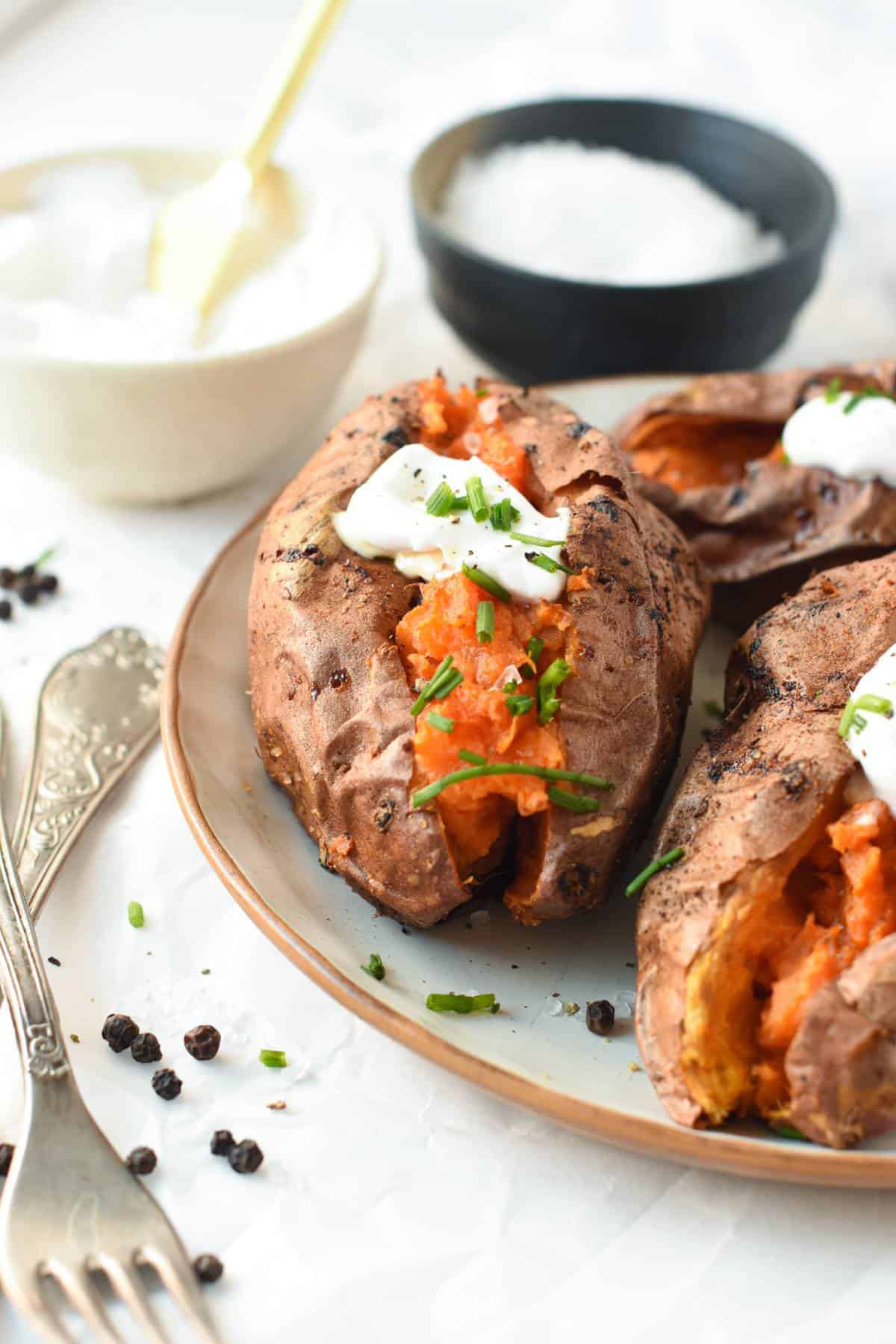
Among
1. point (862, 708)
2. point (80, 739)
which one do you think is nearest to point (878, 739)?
point (862, 708)

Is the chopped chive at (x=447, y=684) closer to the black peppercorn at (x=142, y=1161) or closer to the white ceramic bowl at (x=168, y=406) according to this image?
the black peppercorn at (x=142, y=1161)

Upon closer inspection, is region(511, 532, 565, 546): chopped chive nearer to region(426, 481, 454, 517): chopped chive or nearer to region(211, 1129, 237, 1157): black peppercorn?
region(426, 481, 454, 517): chopped chive

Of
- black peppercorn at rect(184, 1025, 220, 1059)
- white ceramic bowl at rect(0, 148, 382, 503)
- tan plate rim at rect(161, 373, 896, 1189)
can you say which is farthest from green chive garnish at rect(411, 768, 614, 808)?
white ceramic bowl at rect(0, 148, 382, 503)

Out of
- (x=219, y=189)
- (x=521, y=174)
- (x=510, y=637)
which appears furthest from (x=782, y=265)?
(x=510, y=637)

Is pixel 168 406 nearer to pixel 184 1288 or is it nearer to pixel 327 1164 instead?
pixel 327 1164

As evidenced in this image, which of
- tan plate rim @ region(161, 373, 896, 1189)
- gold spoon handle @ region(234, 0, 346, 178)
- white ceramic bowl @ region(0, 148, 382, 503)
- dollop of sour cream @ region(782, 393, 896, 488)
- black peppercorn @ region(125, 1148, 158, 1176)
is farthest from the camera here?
gold spoon handle @ region(234, 0, 346, 178)

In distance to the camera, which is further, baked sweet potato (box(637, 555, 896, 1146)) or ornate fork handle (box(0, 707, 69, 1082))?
ornate fork handle (box(0, 707, 69, 1082))

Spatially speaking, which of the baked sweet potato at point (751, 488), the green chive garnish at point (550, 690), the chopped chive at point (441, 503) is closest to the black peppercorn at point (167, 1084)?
the green chive garnish at point (550, 690)
